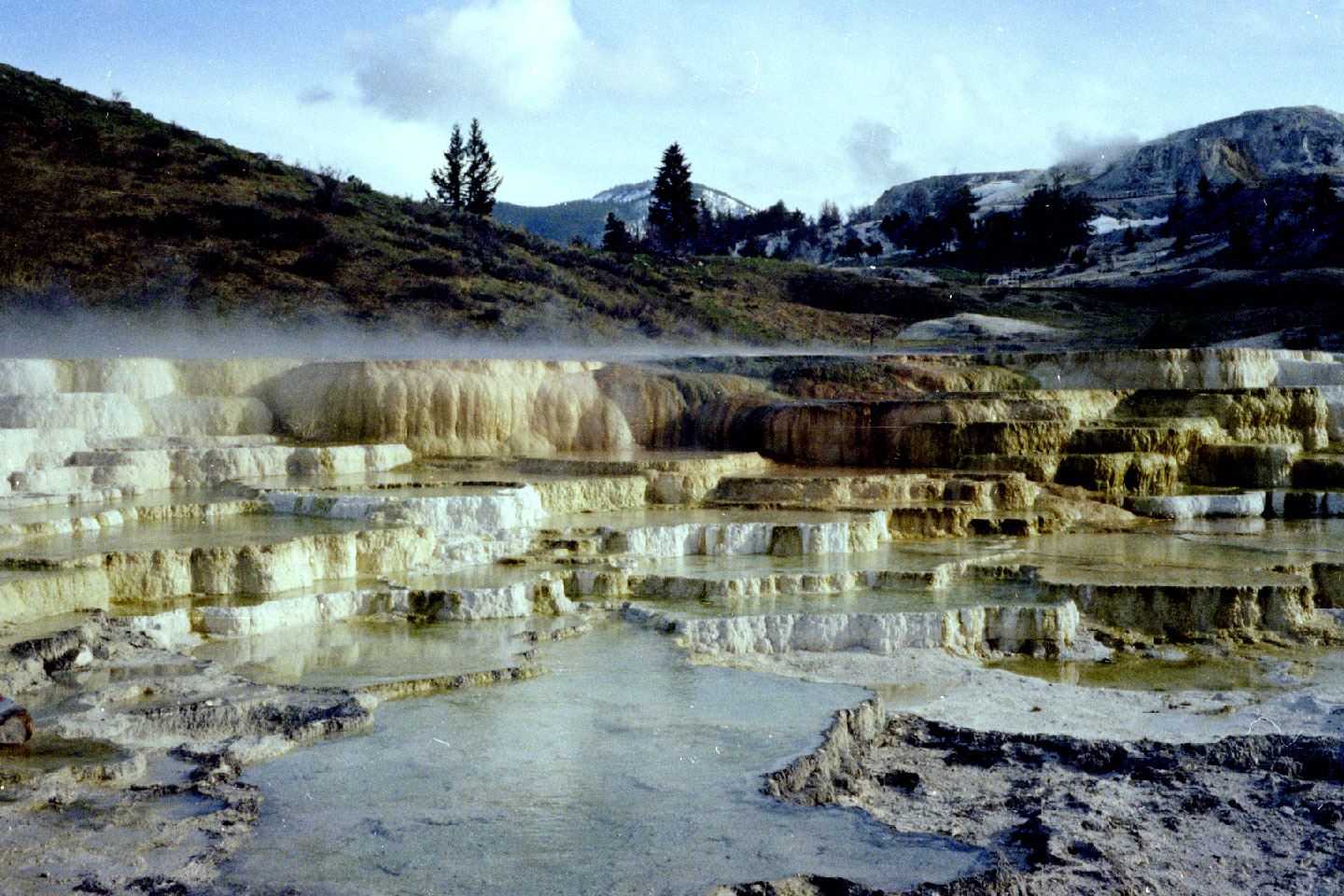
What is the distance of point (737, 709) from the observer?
7168 millimetres

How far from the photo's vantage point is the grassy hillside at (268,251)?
28.4 m

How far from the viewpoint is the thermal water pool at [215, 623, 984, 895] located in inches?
194

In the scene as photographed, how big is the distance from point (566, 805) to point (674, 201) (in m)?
47.0

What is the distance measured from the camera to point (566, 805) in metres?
5.59

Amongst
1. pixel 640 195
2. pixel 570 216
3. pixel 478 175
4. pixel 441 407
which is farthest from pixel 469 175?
pixel 640 195

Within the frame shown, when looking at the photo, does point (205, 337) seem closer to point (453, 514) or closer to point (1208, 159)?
point (453, 514)

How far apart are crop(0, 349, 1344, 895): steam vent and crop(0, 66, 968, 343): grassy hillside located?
12.6m

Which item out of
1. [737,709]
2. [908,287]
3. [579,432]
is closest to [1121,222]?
[908,287]

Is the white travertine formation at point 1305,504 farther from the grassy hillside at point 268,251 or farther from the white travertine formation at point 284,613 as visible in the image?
the grassy hillside at point 268,251

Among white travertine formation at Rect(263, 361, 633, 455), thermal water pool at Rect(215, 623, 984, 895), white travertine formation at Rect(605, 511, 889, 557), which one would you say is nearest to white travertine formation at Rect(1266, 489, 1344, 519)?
white travertine formation at Rect(605, 511, 889, 557)

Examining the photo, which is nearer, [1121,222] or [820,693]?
[820,693]

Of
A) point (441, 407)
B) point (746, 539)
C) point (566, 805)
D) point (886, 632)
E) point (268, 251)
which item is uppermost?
point (268, 251)

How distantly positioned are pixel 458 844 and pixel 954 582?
20.4 ft

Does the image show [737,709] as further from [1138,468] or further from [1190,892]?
[1138,468]
